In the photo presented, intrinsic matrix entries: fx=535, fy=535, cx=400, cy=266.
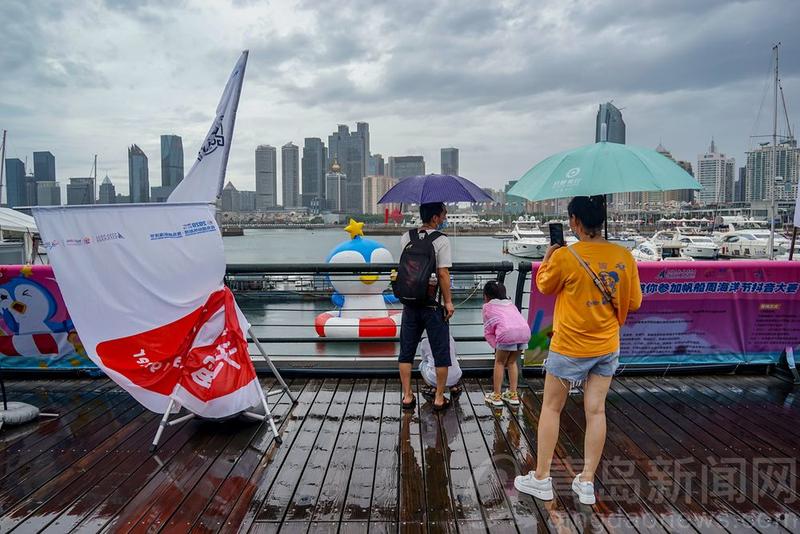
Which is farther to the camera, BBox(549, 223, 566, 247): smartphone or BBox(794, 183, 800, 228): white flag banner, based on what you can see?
BBox(794, 183, 800, 228): white flag banner

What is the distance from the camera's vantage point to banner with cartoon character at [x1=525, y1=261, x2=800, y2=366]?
15.8ft

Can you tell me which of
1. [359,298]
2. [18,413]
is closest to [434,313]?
→ [18,413]

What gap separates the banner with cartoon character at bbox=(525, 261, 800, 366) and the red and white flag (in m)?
2.68

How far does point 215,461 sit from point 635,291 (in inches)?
106

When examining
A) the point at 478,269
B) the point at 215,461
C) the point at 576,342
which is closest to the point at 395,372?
the point at 478,269

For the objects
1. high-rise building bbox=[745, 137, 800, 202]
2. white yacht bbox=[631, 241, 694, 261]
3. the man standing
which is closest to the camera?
the man standing

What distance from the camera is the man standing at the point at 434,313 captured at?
399cm

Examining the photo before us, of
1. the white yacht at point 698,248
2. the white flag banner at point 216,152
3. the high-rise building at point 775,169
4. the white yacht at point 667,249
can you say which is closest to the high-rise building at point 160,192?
the white flag banner at point 216,152

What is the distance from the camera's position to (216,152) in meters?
3.88

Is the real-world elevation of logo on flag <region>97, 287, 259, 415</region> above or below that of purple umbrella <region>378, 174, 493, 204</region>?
below

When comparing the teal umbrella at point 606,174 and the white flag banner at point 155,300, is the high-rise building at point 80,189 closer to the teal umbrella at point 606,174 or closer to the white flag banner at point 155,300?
the white flag banner at point 155,300

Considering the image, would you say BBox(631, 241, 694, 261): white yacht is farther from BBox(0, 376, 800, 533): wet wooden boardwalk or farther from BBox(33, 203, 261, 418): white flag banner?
BBox(33, 203, 261, 418): white flag banner

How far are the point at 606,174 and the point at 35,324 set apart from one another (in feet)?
16.4

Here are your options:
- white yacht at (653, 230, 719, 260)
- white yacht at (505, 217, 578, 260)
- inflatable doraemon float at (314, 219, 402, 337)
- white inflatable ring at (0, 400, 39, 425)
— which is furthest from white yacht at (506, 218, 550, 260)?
white inflatable ring at (0, 400, 39, 425)
